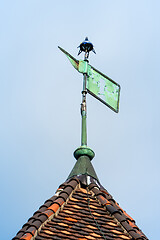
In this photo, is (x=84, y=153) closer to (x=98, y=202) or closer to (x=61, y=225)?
(x=98, y=202)

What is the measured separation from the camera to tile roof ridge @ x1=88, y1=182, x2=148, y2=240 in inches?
322

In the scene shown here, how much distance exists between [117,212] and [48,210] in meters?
1.17

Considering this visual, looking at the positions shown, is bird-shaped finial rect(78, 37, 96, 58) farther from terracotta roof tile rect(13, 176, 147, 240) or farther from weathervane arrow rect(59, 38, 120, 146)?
terracotta roof tile rect(13, 176, 147, 240)

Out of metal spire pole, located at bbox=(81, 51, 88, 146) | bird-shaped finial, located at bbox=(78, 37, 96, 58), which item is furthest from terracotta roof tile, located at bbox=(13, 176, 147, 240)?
bird-shaped finial, located at bbox=(78, 37, 96, 58)

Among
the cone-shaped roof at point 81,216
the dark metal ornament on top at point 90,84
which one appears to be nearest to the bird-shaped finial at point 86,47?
the dark metal ornament on top at point 90,84

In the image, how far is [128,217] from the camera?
9000 mm

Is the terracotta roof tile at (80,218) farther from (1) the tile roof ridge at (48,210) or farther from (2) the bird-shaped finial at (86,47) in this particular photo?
(2) the bird-shaped finial at (86,47)

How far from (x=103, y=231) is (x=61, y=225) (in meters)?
0.64

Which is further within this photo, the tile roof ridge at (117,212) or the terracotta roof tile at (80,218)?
the tile roof ridge at (117,212)

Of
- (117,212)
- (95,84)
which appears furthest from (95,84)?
(117,212)

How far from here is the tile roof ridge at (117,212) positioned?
8187 millimetres

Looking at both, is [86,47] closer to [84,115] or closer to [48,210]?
[84,115]

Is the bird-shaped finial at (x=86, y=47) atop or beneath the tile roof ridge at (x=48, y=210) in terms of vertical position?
atop

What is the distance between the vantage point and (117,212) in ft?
28.2
